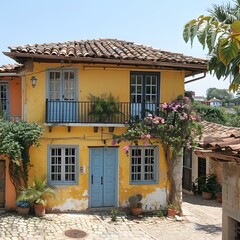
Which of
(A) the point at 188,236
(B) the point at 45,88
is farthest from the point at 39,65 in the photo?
(A) the point at 188,236

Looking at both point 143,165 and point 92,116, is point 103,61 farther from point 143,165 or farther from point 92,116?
point 143,165

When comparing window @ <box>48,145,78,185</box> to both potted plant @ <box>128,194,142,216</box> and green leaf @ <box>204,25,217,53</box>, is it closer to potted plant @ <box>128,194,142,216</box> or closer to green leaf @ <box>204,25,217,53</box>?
potted plant @ <box>128,194,142,216</box>

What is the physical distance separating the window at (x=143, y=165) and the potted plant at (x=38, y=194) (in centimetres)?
337

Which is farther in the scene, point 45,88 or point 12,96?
point 12,96

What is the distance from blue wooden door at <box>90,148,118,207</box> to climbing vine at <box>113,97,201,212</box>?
863mm

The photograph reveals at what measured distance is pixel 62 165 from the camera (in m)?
14.1

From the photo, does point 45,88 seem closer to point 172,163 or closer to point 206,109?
point 172,163

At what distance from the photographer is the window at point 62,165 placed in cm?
1410

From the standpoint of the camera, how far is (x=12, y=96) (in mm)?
15586

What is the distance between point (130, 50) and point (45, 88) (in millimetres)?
3881

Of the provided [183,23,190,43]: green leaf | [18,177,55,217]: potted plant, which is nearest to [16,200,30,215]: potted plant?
[18,177,55,217]: potted plant

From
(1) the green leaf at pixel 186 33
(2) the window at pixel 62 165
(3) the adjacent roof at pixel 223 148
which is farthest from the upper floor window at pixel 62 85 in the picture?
(1) the green leaf at pixel 186 33

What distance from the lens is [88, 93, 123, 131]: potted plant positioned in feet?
45.4

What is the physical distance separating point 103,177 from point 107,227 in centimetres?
247
